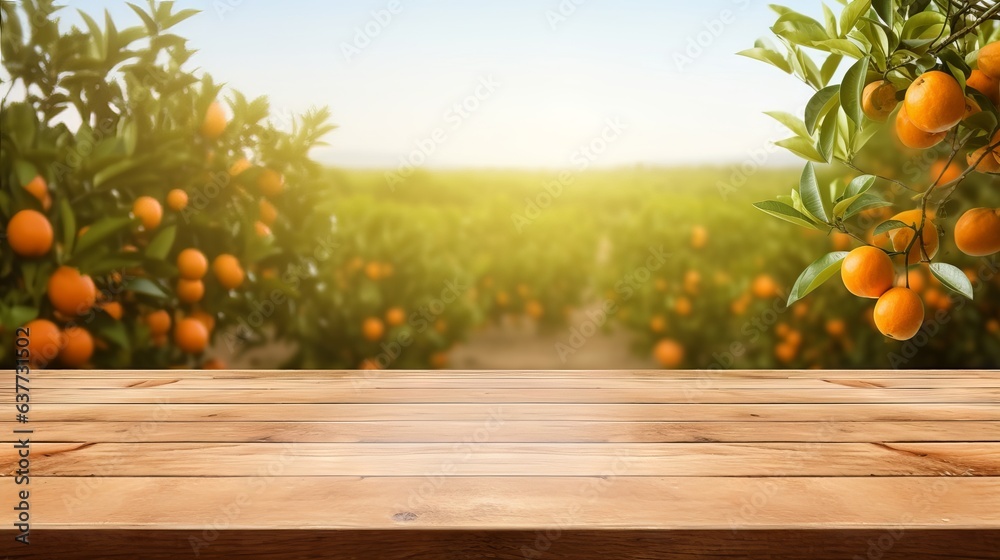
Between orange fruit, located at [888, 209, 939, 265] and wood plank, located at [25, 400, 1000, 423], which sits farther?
wood plank, located at [25, 400, 1000, 423]

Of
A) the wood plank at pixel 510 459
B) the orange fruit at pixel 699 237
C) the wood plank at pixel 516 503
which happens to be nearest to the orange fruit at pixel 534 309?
the orange fruit at pixel 699 237

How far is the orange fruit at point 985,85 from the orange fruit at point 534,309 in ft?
4.75

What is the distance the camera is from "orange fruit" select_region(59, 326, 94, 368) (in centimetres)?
143

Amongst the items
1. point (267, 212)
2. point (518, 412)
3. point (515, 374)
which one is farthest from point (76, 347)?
point (518, 412)

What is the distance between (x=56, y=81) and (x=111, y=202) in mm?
277

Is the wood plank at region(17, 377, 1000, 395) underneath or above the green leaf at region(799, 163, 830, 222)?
underneath

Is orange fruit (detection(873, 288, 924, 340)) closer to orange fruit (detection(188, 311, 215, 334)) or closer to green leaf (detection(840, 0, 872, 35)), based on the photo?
green leaf (detection(840, 0, 872, 35))

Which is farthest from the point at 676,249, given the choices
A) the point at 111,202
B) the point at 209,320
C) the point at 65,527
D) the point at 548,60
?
the point at 65,527

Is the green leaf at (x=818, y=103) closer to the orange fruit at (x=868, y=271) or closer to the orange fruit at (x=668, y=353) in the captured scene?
the orange fruit at (x=868, y=271)

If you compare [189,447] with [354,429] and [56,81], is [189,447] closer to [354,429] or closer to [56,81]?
[354,429]

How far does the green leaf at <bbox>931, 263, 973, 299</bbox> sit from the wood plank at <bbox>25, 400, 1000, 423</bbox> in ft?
1.25

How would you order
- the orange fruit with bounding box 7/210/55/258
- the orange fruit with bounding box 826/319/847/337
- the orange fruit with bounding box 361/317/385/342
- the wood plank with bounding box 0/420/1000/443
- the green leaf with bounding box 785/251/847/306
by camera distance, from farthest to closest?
the orange fruit with bounding box 826/319/847/337 → the orange fruit with bounding box 361/317/385/342 → the orange fruit with bounding box 7/210/55/258 → the wood plank with bounding box 0/420/1000/443 → the green leaf with bounding box 785/251/847/306

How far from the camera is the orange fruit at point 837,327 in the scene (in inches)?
76.1

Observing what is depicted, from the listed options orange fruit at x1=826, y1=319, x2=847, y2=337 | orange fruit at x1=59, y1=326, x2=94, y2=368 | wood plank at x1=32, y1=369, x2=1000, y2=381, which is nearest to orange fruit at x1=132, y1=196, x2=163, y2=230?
orange fruit at x1=59, y1=326, x2=94, y2=368
